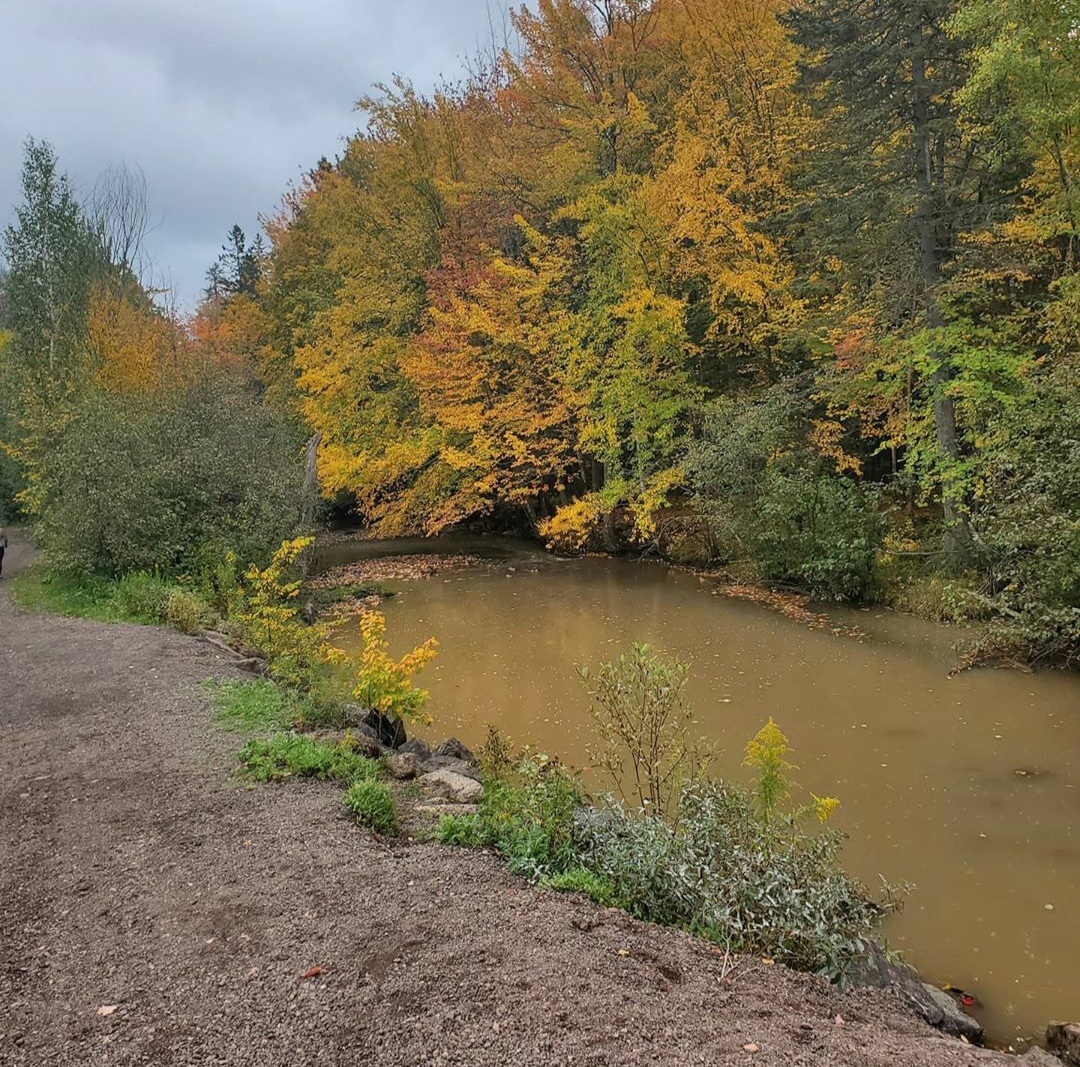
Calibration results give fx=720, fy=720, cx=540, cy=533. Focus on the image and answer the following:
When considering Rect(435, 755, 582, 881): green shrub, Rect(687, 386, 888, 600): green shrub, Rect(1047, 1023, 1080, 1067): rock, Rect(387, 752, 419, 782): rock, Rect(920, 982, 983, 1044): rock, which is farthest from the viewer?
Rect(687, 386, 888, 600): green shrub

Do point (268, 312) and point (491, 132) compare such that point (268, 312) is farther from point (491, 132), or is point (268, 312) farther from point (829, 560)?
point (829, 560)

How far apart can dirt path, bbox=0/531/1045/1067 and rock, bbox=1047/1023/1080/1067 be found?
28.0 inches

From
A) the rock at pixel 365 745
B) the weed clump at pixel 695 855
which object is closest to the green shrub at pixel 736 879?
the weed clump at pixel 695 855

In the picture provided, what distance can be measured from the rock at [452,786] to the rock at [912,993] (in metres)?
2.57

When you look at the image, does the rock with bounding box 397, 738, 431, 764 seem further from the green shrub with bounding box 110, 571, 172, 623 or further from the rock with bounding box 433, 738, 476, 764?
the green shrub with bounding box 110, 571, 172, 623

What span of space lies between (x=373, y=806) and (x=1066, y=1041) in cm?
371

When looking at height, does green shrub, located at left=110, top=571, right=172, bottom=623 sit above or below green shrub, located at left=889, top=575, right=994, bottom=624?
above

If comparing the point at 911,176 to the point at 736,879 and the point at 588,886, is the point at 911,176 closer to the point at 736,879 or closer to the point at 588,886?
the point at 736,879

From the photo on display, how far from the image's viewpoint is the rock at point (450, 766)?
18.8 feet

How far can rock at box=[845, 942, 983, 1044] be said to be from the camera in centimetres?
336

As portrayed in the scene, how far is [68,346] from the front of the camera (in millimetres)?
21281

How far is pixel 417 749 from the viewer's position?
6.43 metres

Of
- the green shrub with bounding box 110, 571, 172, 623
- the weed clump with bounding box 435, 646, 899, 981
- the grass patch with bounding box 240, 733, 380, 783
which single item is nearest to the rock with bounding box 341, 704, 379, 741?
the grass patch with bounding box 240, 733, 380, 783

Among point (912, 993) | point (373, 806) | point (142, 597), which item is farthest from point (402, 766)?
point (142, 597)
